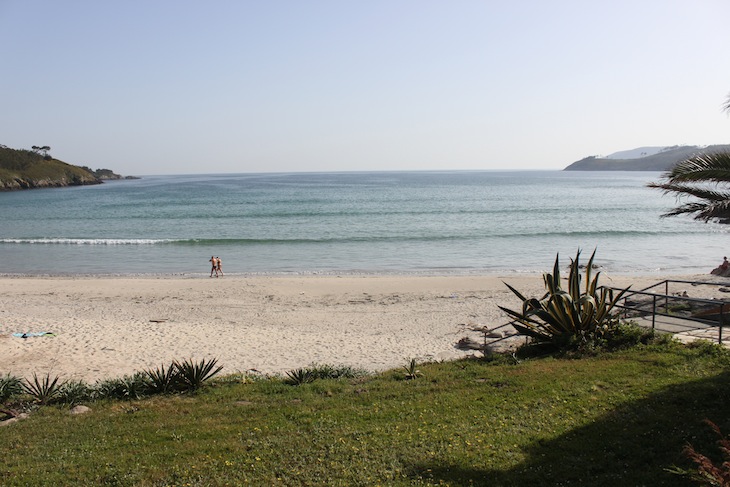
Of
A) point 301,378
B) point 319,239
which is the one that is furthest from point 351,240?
point 301,378

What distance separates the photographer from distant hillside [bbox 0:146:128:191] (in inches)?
4650

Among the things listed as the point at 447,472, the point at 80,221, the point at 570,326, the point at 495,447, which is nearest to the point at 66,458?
the point at 447,472

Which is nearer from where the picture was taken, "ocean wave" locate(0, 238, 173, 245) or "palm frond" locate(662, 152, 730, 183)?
"palm frond" locate(662, 152, 730, 183)

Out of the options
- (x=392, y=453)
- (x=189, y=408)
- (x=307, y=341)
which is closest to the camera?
(x=392, y=453)

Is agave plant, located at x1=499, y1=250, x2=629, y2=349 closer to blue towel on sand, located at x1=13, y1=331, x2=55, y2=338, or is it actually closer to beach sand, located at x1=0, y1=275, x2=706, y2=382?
beach sand, located at x1=0, y1=275, x2=706, y2=382

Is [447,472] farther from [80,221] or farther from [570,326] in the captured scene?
[80,221]

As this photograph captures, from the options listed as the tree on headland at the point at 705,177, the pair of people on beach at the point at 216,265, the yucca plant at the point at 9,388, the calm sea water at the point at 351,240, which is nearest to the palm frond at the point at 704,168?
the tree on headland at the point at 705,177

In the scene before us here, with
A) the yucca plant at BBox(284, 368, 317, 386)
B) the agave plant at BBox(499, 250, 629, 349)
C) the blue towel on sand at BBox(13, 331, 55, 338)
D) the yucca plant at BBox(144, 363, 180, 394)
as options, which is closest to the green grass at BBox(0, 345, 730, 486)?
the yucca plant at BBox(284, 368, 317, 386)

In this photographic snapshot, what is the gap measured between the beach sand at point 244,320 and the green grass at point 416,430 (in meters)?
3.57

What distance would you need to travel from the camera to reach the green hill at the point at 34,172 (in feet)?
388

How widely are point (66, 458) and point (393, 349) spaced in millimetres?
8741

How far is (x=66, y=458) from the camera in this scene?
6.52m

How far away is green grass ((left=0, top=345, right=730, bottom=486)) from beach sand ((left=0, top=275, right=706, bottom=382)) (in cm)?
357

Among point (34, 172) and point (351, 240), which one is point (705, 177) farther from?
point (34, 172)
